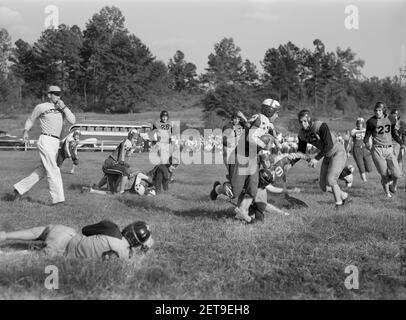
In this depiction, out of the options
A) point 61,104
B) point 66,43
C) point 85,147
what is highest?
point 66,43

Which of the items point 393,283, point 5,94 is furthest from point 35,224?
point 5,94

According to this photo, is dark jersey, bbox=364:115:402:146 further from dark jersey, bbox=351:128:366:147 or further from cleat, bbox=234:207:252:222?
cleat, bbox=234:207:252:222

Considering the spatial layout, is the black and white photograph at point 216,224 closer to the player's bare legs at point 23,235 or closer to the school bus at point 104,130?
the player's bare legs at point 23,235

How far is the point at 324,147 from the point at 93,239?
5137 mm

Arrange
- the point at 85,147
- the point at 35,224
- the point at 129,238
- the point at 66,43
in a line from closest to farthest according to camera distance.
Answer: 1. the point at 129,238
2. the point at 35,224
3. the point at 85,147
4. the point at 66,43

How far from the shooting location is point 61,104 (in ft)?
30.9

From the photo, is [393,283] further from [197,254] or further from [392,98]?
[392,98]

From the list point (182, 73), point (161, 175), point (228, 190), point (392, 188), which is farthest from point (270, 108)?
point (182, 73)

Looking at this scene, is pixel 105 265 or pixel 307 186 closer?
pixel 105 265

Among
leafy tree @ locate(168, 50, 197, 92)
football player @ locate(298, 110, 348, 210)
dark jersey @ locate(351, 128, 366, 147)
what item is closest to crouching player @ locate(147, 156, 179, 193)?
football player @ locate(298, 110, 348, 210)

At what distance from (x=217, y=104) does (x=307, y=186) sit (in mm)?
52811

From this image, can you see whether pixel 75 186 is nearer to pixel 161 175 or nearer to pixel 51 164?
pixel 161 175

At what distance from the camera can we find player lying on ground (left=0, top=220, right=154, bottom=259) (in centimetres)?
558

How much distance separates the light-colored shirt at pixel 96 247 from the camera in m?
5.55
